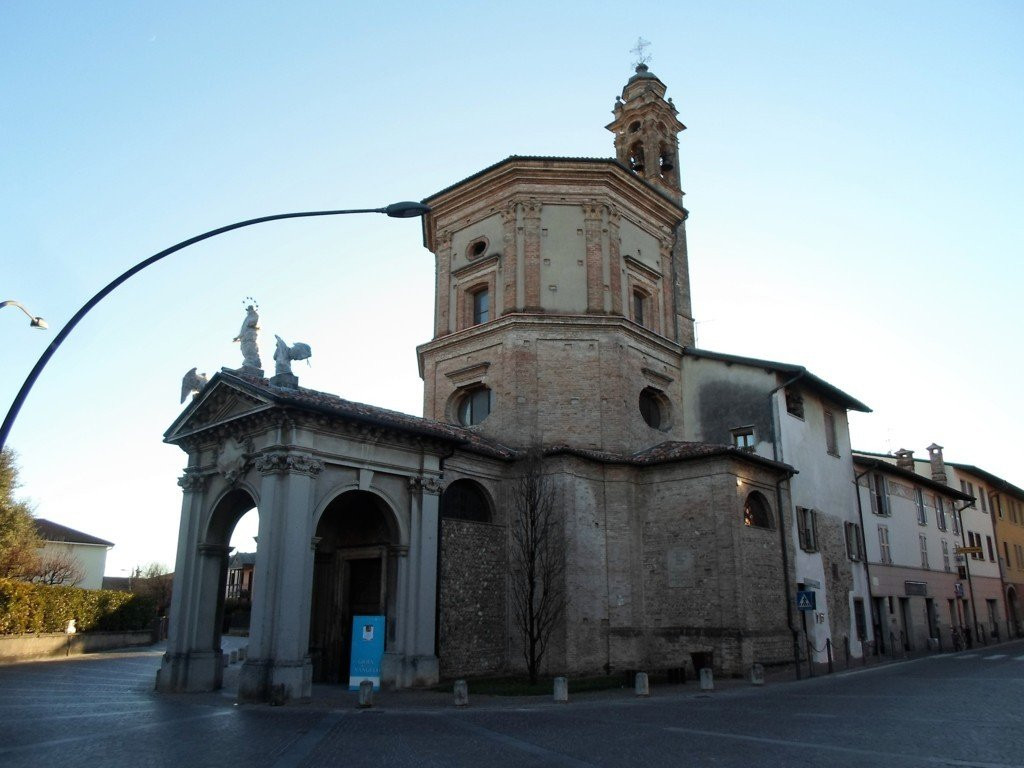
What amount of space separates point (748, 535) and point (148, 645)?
3423cm

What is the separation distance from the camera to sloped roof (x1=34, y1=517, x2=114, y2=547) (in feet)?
183

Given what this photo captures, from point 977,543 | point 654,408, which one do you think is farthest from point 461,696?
point 977,543

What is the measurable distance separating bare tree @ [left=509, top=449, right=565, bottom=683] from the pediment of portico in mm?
7582

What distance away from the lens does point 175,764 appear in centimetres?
953

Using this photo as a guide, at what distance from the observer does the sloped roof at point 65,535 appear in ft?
183

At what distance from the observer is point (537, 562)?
21.2 m

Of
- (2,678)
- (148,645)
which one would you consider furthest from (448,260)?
(148,645)

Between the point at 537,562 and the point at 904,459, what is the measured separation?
29297 mm

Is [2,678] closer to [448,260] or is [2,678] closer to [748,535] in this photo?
[448,260]

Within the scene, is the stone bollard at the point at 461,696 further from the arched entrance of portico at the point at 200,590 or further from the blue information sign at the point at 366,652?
the arched entrance of portico at the point at 200,590

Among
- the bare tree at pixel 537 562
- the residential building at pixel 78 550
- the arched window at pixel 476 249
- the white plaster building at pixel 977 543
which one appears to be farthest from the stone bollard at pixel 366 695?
the residential building at pixel 78 550

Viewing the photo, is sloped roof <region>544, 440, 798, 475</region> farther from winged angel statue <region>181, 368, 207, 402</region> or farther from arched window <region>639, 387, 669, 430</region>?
winged angel statue <region>181, 368, 207, 402</region>

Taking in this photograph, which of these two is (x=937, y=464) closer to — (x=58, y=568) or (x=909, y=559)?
(x=909, y=559)

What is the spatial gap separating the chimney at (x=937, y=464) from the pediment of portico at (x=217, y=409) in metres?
39.6
